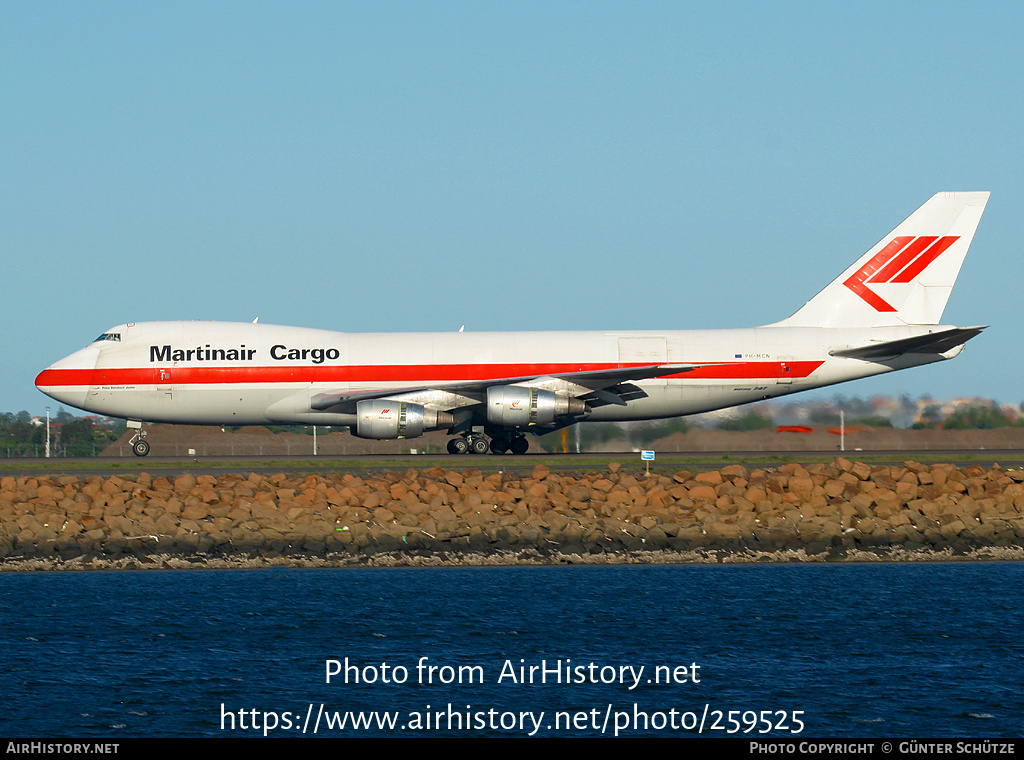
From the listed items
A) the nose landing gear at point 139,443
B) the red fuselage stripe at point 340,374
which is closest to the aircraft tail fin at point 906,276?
the red fuselage stripe at point 340,374

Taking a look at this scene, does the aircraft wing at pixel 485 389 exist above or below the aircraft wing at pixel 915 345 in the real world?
below

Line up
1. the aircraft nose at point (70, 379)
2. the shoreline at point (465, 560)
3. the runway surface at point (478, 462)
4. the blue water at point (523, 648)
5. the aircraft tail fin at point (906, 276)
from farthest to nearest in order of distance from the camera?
1. the aircraft tail fin at point (906, 276)
2. the aircraft nose at point (70, 379)
3. the runway surface at point (478, 462)
4. the shoreline at point (465, 560)
5. the blue water at point (523, 648)

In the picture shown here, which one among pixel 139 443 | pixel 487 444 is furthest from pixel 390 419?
pixel 139 443

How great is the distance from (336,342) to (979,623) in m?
24.5

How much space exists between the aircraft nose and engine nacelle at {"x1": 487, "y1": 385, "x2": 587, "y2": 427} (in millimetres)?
13687

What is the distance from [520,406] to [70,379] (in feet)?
50.3

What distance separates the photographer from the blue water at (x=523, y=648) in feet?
47.6

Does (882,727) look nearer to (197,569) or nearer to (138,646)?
(138,646)

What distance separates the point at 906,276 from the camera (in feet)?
135

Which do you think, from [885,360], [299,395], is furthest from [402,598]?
[885,360]

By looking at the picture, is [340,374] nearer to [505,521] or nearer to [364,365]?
[364,365]

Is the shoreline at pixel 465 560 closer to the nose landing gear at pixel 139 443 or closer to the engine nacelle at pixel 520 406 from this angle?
the engine nacelle at pixel 520 406

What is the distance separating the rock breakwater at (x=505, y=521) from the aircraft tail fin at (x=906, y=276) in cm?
1268

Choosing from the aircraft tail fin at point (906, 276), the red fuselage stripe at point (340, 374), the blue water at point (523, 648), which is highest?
the aircraft tail fin at point (906, 276)
